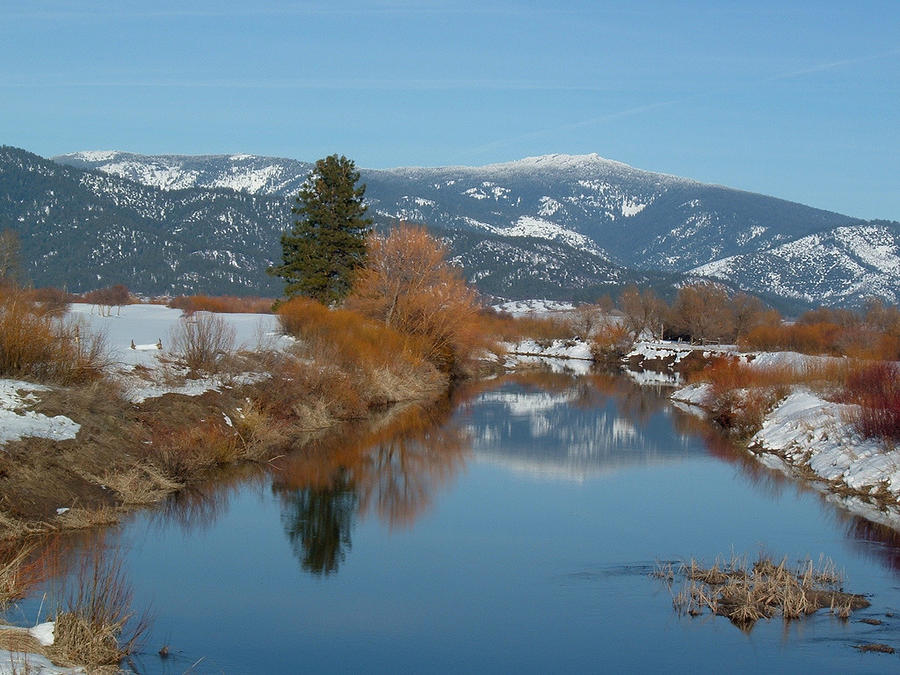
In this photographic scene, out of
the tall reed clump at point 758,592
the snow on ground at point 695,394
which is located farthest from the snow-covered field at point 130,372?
the snow on ground at point 695,394

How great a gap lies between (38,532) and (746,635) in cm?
1209

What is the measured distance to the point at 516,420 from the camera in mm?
40531

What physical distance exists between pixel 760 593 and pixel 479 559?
5402 mm

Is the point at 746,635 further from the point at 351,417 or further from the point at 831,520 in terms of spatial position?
the point at 351,417

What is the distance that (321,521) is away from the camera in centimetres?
2166

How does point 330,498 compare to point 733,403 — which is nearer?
point 330,498

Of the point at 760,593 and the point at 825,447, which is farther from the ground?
the point at 825,447

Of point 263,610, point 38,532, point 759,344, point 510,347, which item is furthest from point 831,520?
point 510,347

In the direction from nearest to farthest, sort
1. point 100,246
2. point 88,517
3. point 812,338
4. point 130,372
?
point 88,517
point 130,372
point 812,338
point 100,246

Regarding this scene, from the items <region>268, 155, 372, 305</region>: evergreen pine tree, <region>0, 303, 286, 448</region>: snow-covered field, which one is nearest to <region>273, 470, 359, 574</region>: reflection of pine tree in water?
<region>0, 303, 286, 448</region>: snow-covered field

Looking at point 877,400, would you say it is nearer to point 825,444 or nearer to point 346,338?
point 825,444

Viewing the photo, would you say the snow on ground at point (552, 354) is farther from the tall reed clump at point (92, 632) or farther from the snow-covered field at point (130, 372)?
the tall reed clump at point (92, 632)

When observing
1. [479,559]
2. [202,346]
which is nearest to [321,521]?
[479,559]

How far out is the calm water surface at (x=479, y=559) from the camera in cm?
1378
